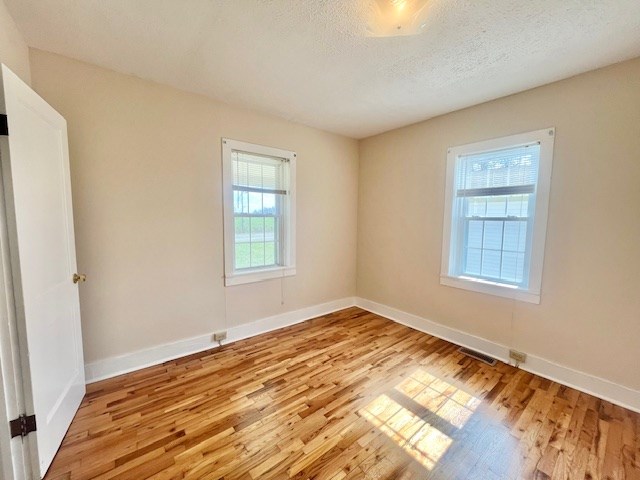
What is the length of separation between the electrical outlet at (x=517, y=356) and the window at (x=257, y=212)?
8.03 ft

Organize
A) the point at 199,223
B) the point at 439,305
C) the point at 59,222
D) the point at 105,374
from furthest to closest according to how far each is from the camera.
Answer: the point at 439,305, the point at 199,223, the point at 105,374, the point at 59,222

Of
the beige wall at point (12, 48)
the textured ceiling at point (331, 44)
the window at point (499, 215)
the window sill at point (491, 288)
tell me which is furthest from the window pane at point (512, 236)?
the beige wall at point (12, 48)

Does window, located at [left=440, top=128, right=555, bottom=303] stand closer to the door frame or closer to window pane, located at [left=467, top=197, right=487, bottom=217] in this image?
window pane, located at [left=467, top=197, right=487, bottom=217]

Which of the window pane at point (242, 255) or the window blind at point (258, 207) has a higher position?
the window blind at point (258, 207)

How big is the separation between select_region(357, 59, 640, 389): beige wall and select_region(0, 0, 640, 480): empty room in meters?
0.02

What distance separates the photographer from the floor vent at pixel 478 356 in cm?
254

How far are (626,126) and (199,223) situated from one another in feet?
11.7

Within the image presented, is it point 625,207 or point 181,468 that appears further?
point 625,207

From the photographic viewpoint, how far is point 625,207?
1914mm

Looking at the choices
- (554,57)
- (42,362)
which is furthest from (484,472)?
(554,57)

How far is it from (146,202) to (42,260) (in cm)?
97

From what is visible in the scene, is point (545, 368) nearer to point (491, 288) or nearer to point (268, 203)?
point (491, 288)

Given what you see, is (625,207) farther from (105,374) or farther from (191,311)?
(105,374)

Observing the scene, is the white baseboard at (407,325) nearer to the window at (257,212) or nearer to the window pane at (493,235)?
the window at (257,212)
